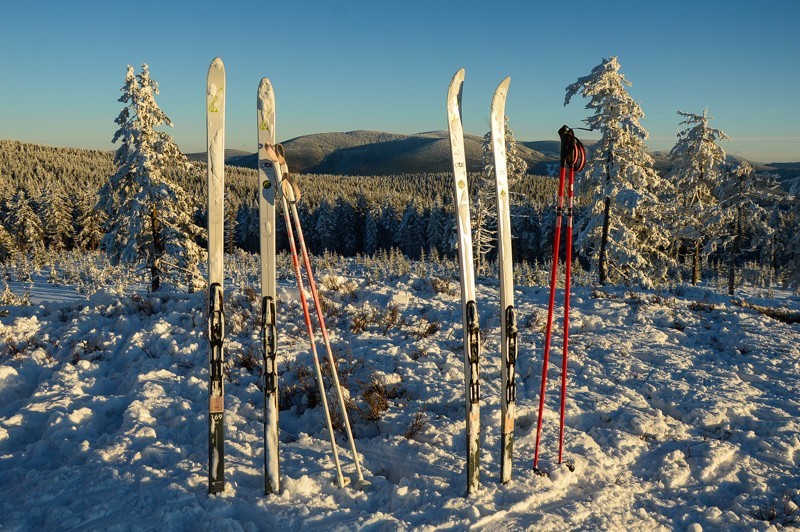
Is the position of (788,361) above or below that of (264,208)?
below

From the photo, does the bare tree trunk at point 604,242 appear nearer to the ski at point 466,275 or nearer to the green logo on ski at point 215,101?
the ski at point 466,275

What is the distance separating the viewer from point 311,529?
3.76 meters

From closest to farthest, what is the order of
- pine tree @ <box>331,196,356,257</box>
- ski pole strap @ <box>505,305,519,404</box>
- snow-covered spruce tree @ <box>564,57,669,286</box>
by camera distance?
ski pole strap @ <box>505,305,519,404</box> → snow-covered spruce tree @ <box>564,57,669,286</box> → pine tree @ <box>331,196,356,257</box>

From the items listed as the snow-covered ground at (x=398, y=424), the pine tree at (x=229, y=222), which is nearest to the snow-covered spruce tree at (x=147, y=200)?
the pine tree at (x=229, y=222)

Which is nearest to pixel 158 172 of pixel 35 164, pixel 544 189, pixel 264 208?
pixel 264 208

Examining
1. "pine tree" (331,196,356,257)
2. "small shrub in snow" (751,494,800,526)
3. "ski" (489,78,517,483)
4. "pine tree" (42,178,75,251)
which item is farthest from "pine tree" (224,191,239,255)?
"pine tree" (42,178,75,251)

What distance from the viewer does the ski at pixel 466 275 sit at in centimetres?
429

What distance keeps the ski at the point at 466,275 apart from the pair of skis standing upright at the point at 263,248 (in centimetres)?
115

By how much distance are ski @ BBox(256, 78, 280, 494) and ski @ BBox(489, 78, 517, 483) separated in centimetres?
220

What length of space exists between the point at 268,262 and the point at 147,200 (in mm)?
15320

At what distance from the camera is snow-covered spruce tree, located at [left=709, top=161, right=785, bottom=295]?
79.1ft

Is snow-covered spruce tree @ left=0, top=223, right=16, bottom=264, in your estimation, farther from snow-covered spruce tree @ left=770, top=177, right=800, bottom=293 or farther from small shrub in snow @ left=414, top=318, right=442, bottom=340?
snow-covered spruce tree @ left=770, top=177, right=800, bottom=293

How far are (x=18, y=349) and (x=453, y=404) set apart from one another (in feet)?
25.6

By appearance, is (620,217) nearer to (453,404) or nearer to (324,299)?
(324,299)
